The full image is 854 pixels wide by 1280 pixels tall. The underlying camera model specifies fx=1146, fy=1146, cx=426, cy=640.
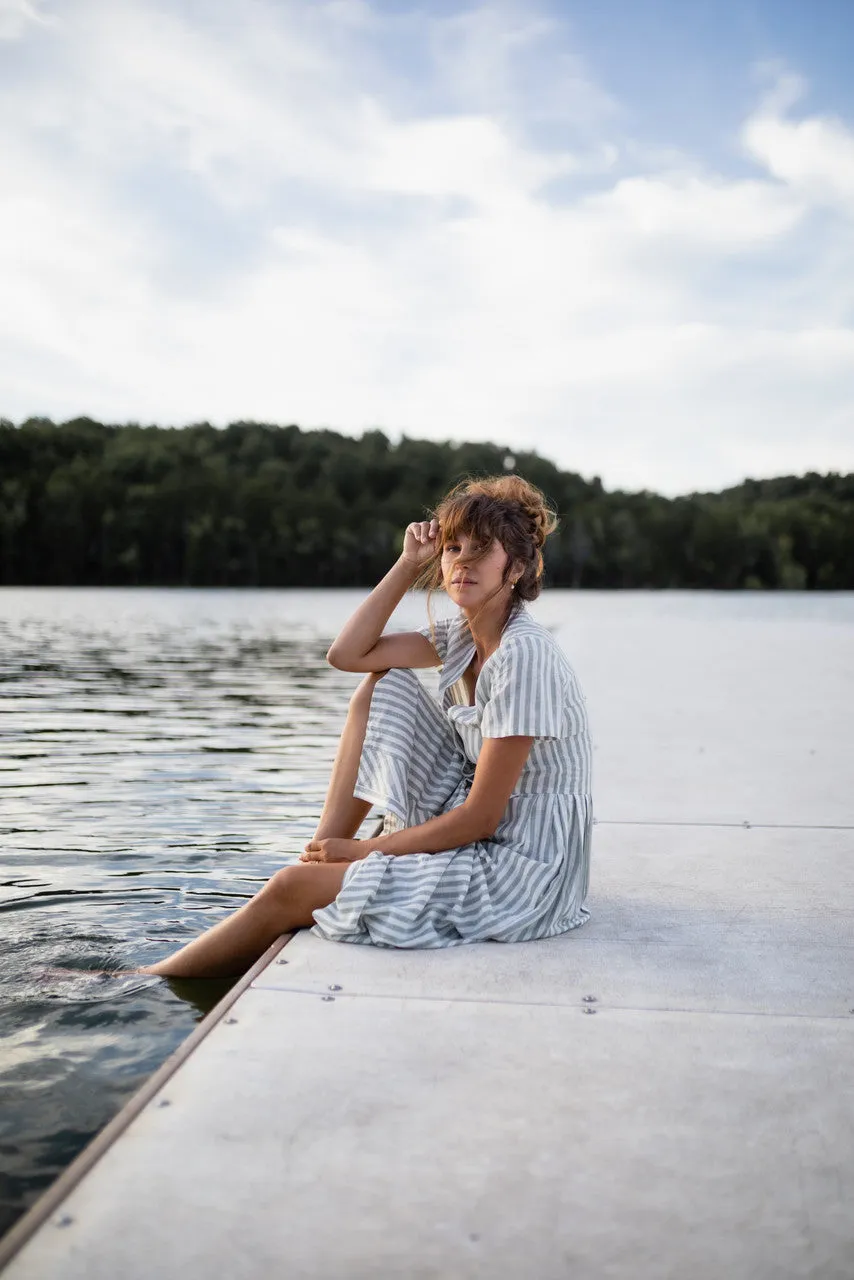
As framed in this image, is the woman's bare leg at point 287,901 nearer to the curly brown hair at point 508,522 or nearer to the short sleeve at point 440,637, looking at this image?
the short sleeve at point 440,637

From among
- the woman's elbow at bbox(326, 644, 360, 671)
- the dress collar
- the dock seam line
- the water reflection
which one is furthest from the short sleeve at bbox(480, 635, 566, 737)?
the water reflection

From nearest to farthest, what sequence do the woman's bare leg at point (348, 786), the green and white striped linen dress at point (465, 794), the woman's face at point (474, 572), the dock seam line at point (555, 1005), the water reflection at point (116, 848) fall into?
the dock seam line at point (555, 1005) < the water reflection at point (116, 848) < the green and white striped linen dress at point (465, 794) < the woman's face at point (474, 572) < the woman's bare leg at point (348, 786)

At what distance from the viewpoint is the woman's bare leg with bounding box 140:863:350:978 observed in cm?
315

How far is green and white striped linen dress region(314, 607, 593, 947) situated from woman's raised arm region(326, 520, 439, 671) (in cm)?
7

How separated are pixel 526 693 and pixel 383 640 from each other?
2.30 feet

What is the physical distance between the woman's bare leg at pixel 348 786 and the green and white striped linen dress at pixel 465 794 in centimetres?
4

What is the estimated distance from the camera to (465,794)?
3.55 meters

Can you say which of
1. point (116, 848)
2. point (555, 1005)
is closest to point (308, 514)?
point (116, 848)

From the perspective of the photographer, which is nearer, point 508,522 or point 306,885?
point 306,885

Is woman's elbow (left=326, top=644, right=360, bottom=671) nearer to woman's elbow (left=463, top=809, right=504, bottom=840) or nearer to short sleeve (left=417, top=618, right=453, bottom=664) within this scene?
short sleeve (left=417, top=618, right=453, bottom=664)

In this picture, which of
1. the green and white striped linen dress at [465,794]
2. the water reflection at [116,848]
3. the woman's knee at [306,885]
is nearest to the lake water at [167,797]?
the water reflection at [116,848]

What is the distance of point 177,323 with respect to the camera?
2251 inches

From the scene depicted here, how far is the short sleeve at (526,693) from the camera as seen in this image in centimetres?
311

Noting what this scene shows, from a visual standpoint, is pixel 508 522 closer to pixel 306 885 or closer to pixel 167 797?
pixel 306 885
